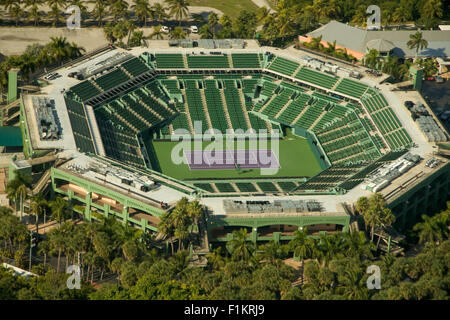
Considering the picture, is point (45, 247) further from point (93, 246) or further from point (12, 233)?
point (93, 246)

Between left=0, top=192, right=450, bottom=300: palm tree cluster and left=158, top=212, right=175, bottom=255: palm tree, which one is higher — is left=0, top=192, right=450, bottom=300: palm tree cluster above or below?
below

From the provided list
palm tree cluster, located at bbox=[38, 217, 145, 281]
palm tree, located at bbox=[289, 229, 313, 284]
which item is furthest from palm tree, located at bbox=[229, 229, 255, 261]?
palm tree cluster, located at bbox=[38, 217, 145, 281]

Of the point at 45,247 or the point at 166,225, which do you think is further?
the point at 166,225

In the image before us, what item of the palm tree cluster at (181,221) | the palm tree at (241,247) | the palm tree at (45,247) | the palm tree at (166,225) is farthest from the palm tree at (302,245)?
the palm tree at (45,247)

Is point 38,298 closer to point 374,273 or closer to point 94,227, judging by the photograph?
point 94,227

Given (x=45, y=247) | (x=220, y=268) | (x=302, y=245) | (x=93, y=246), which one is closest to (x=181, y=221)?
(x=220, y=268)

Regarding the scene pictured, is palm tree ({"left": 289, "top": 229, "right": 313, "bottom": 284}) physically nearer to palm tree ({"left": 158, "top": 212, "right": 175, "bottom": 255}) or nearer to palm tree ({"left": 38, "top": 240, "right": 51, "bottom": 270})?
palm tree ({"left": 158, "top": 212, "right": 175, "bottom": 255})

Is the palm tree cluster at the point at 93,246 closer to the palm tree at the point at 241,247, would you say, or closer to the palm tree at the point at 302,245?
the palm tree at the point at 241,247

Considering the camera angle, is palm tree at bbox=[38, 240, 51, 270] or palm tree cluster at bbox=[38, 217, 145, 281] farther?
palm tree at bbox=[38, 240, 51, 270]
